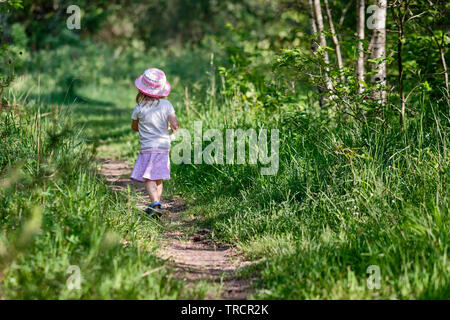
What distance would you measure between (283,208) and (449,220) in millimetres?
1468

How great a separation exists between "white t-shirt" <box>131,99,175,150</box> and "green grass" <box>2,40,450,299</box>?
768 mm

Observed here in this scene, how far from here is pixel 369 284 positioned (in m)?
2.84

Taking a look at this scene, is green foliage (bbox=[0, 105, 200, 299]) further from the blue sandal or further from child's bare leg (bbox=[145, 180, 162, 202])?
child's bare leg (bbox=[145, 180, 162, 202])

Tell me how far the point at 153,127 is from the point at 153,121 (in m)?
0.07

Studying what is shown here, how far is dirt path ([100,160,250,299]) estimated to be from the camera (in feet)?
10.6

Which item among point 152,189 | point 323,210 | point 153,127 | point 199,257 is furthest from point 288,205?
point 153,127

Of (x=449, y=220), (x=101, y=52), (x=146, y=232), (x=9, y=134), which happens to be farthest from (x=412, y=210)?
(x=101, y=52)

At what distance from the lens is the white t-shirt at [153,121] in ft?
16.5

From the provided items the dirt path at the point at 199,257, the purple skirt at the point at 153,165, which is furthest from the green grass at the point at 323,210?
the purple skirt at the point at 153,165

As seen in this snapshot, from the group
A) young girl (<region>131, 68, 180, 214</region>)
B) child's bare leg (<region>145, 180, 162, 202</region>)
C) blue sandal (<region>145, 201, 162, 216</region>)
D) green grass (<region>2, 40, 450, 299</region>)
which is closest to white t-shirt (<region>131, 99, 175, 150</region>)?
young girl (<region>131, 68, 180, 214</region>)

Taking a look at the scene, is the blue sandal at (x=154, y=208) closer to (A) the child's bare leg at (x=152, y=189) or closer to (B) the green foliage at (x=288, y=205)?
(A) the child's bare leg at (x=152, y=189)

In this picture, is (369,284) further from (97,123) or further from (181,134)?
(97,123)

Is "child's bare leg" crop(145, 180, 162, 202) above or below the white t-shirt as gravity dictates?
below

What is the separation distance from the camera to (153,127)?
505cm
